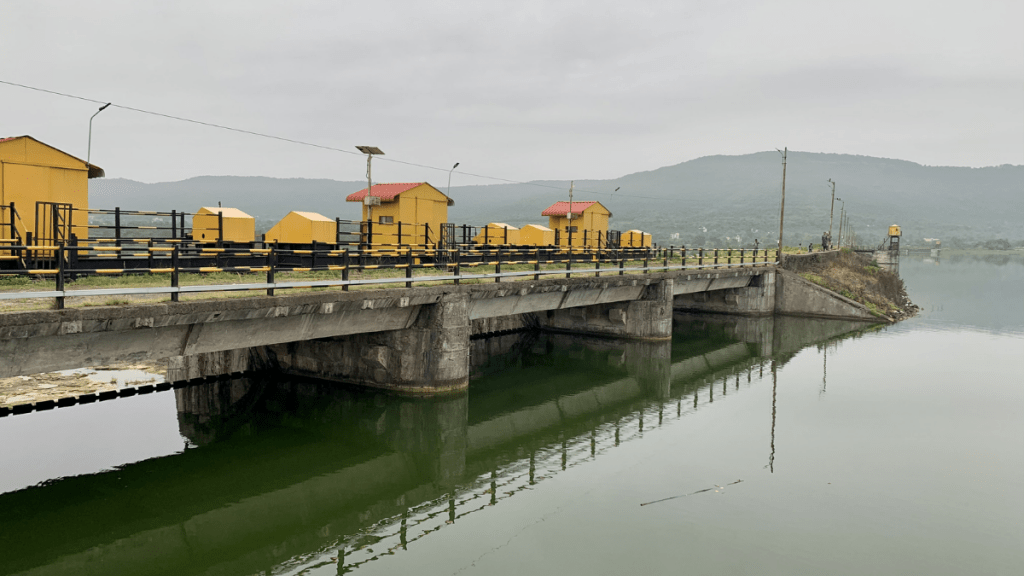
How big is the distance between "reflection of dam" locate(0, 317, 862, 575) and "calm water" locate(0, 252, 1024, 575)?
0.06 m

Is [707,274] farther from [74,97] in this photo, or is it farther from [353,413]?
[74,97]

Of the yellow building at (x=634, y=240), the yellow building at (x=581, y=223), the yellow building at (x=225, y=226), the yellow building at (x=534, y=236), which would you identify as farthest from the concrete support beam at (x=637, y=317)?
the yellow building at (x=634, y=240)

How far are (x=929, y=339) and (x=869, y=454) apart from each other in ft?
73.2

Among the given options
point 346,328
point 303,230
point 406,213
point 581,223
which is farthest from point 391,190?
point 581,223

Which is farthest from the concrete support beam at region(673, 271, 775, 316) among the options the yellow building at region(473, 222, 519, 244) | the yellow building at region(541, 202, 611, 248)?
the yellow building at region(473, 222, 519, 244)

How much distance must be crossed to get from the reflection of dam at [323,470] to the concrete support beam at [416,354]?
1.66ft

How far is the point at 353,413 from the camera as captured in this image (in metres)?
18.3

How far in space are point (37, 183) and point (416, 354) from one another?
1048 cm

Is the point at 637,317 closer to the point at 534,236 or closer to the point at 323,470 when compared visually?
the point at 534,236

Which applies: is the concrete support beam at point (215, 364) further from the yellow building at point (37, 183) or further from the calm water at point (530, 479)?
the yellow building at point (37, 183)

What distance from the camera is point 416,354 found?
19188 millimetres

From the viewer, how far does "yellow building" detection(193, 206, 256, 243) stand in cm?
2312

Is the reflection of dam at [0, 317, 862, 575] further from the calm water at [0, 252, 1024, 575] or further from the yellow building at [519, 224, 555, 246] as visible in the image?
the yellow building at [519, 224, 555, 246]

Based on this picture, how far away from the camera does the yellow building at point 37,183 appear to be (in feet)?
56.4
